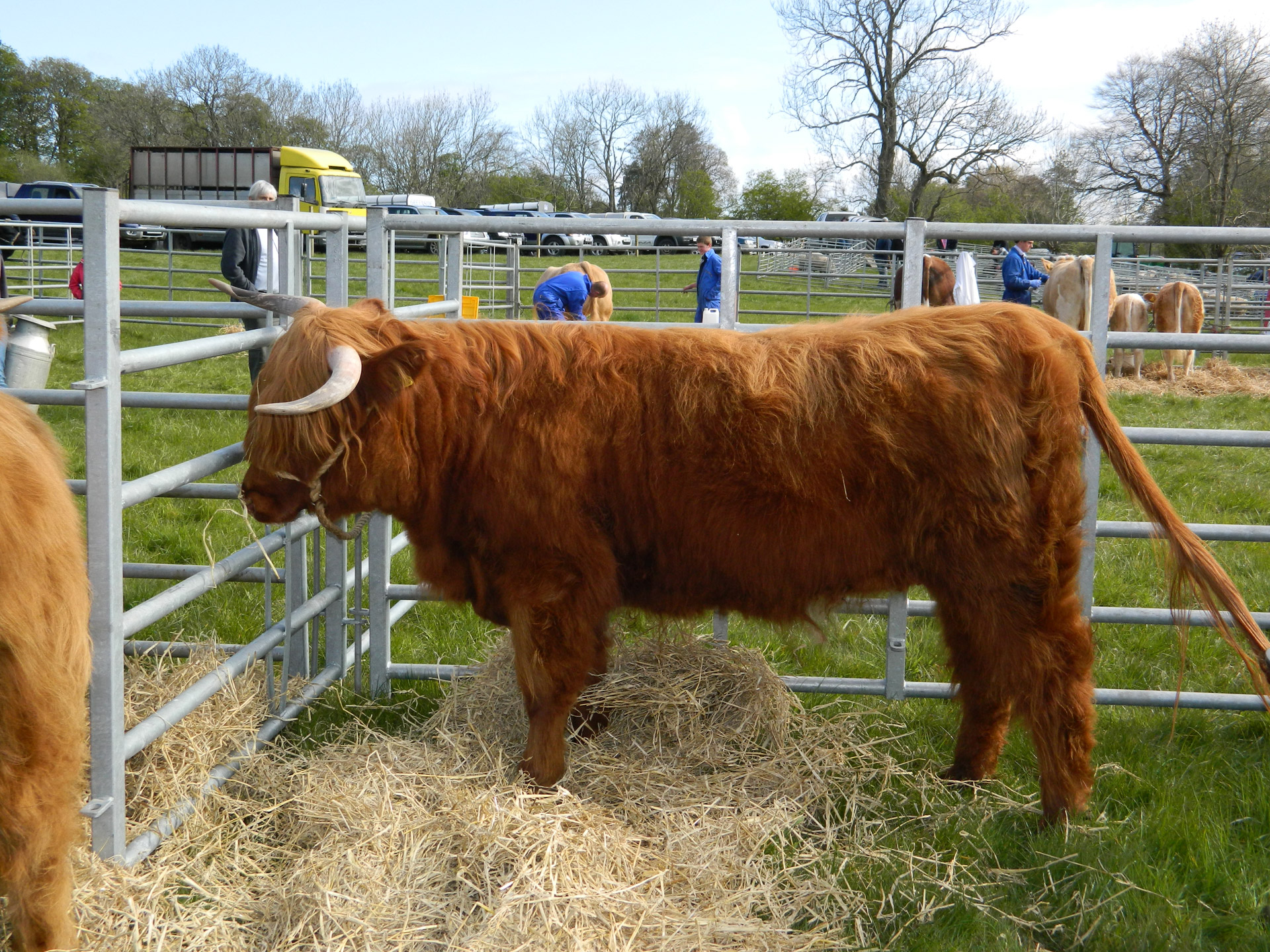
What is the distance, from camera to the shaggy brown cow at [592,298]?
8555 millimetres

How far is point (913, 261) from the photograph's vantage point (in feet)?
12.6

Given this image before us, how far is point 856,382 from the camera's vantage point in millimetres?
2998

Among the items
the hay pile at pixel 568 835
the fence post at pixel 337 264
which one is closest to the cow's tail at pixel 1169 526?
the hay pile at pixel 568 835

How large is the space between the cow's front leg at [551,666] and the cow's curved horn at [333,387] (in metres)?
0.83

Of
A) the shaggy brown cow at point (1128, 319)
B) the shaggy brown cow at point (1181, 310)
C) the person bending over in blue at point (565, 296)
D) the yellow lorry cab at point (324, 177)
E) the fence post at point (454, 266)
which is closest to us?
the fence post at point (454, 266)

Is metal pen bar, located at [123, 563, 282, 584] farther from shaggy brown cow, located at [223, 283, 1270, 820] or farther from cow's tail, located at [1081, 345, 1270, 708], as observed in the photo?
cow's tail, located at [1081, 345, 1270, 708]

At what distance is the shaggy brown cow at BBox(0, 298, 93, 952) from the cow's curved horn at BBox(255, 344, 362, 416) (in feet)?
1.65

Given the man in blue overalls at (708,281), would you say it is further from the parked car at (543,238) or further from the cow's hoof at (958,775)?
the cow's hoof at (958,775)

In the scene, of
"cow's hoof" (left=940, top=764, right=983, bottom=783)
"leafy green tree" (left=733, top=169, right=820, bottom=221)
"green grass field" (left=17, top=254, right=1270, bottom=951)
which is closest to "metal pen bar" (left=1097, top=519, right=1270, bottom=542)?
"green grass field" (left=17, top=254, right=1270, bottom=951)

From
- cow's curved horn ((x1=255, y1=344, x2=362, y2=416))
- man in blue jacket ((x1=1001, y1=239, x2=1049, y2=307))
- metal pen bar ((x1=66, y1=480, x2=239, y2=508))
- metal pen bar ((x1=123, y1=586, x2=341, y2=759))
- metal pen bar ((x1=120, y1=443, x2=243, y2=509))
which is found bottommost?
metal pen bar ((x1=123, y1=586, x2=341, y2=759))

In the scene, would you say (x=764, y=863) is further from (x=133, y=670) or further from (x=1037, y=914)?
(x=133, y=670)

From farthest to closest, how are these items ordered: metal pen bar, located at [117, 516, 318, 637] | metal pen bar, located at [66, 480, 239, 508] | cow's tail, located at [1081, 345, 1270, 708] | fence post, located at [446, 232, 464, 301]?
fence post, located at [446, 232, 464, 301] < metal pen bar, located at [66, 480, 239, 508] < cow's tail, located at [1081, 345, 1270, 708] < metal pen bar, located at [117, 516, 318, 637]

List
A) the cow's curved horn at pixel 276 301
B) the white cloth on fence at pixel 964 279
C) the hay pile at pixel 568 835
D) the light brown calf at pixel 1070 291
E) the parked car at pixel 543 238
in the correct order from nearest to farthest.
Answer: the hay pile at pixel 568 835, the cow's curved horn at pixel 276 301, the parked car at pixel 543 238, the white cloth on fence at pixel 964 279, the light brown calf at pixel 1070 291

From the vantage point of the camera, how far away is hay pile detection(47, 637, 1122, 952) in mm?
2566
